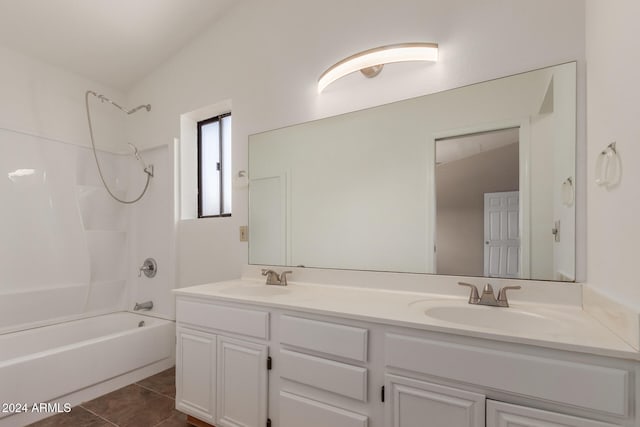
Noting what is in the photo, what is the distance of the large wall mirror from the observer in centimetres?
134

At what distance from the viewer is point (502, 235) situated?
1.43 meters

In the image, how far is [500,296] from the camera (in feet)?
4.29

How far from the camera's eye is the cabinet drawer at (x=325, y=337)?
1.20 meters

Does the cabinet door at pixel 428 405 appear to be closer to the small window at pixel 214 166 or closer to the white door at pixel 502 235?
the white door at pixel 502 235

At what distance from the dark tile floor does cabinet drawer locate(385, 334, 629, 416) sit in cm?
156

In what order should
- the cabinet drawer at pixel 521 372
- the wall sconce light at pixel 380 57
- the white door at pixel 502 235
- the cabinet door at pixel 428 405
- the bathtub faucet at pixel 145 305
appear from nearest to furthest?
1. the cabinet drawer at pixel 521 372
2. the cabinet door at pixel 428 405
3. the white door at pixel 502 235
4. the wall sconce light at pixel 380 57
5. the bathtub faucet at pixel 145 305

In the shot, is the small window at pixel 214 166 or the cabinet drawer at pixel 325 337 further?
the small window at pixel 214 166

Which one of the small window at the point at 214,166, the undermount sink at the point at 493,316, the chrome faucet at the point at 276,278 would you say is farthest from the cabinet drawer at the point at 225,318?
the small window at the point at 214,166

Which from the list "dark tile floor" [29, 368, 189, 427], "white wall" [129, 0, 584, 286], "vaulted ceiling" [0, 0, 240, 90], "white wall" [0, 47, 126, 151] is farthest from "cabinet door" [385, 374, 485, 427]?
"white wall" [0, 47, 126, 151]

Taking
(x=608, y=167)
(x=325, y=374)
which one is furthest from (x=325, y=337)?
(x=608, y=167)

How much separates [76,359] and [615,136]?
301 cm

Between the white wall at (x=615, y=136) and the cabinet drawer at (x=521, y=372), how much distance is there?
23 cm

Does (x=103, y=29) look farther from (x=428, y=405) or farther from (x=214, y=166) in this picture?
(x=428, y=405)

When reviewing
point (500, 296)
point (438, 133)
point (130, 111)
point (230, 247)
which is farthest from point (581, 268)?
point (130, 111)
